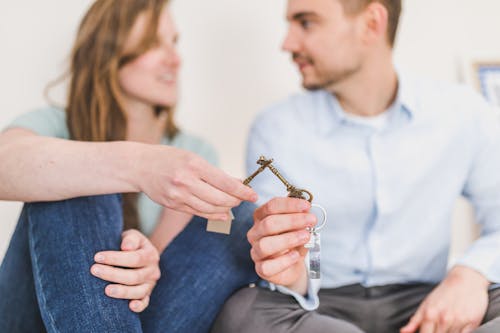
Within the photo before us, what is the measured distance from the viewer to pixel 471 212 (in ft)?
6.69

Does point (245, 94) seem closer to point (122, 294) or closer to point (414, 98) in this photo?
point (414, 98)

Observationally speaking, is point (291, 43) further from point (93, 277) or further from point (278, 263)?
point (93, 277)

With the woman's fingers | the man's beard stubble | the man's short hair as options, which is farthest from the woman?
the man's short hair

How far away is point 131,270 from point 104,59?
74 cm

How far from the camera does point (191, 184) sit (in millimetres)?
810

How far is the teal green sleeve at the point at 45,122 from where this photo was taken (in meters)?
1.22

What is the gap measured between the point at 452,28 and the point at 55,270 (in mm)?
1746

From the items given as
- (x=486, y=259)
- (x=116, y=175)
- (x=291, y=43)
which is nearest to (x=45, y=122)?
(x=116, y=175)

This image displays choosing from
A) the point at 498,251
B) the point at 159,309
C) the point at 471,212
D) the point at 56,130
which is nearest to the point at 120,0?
the point at 56,130

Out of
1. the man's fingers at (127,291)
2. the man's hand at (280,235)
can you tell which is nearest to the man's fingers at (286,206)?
the man's hand at (280,235)

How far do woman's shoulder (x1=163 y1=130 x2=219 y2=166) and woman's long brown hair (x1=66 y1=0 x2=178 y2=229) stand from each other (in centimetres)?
19

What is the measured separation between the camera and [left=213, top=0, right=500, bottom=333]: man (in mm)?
1243

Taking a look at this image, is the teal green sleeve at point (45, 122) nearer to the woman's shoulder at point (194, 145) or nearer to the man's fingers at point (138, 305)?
the woman's shoulder at point (194, 145)

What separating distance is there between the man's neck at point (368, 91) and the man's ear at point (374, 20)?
A: 78 millimetres
